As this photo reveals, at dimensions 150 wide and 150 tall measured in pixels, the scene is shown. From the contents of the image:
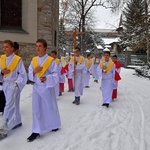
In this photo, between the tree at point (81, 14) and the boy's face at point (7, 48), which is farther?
the tree at point (81, 14)

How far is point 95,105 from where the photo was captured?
8320 millimetres

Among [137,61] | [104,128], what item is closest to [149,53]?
[137,61]

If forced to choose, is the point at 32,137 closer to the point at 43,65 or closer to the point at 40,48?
the point at 43,65

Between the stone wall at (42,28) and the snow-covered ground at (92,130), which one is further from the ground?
the stone wall at (42,28)

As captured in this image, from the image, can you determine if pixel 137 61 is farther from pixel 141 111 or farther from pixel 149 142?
pixel 149 142

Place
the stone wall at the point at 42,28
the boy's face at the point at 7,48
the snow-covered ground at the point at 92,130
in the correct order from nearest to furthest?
the snow-covered ground at the point at 92,130
the boy's face at the point at 7,48
the stone wall at the point at 42,28

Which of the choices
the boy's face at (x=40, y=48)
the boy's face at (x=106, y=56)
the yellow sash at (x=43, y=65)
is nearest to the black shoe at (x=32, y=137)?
the yellow sash at (x=43, y=65)

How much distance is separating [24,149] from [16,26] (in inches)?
358

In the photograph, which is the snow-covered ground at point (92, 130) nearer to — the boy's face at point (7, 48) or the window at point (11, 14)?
the boy's face at point (7, 48)

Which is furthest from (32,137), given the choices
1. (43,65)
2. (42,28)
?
(42,28)

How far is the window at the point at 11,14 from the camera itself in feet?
40.3

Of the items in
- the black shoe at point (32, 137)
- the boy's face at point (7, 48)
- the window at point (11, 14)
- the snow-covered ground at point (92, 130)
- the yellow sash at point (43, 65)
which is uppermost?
the window at point (11, 14)

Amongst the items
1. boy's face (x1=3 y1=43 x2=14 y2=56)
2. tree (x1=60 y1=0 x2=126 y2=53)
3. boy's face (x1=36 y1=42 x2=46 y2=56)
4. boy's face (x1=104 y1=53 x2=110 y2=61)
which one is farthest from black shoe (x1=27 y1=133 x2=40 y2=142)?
tree (x1=60 y1=0 x2=126 y2=53)

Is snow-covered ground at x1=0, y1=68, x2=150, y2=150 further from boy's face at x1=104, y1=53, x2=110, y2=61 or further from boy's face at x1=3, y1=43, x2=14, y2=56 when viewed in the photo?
boy's face at x1=3, y1=43, x2=14, y2=56
